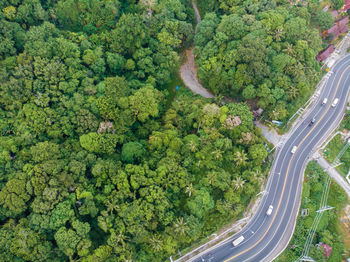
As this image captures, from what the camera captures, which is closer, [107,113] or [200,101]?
[107,113]

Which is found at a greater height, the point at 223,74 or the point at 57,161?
the point at 223,74

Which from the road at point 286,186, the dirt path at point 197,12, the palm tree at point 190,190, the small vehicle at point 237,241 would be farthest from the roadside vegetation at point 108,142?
the dirt path at point 197,12

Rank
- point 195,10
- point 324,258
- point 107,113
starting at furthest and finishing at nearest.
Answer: point 195,10, point 107,113, point 324,258

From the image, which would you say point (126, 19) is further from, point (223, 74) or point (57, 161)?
point (57, 161)

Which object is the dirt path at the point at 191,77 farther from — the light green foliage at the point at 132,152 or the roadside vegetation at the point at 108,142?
the light green foliage at the point at 132,152

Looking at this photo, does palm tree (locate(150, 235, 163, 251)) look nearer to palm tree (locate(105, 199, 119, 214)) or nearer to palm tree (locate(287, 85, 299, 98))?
palm tree (locate(105, 199, 119, 214))

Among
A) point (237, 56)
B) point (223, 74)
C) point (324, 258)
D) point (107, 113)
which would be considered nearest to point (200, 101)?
point (223, 74)

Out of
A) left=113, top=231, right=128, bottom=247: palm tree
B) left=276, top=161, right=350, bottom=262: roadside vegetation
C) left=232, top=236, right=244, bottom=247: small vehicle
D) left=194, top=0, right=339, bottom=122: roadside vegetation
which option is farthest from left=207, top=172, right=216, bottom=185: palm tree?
left=194, top=0, right=339, bottom=122: roadside vegetation
